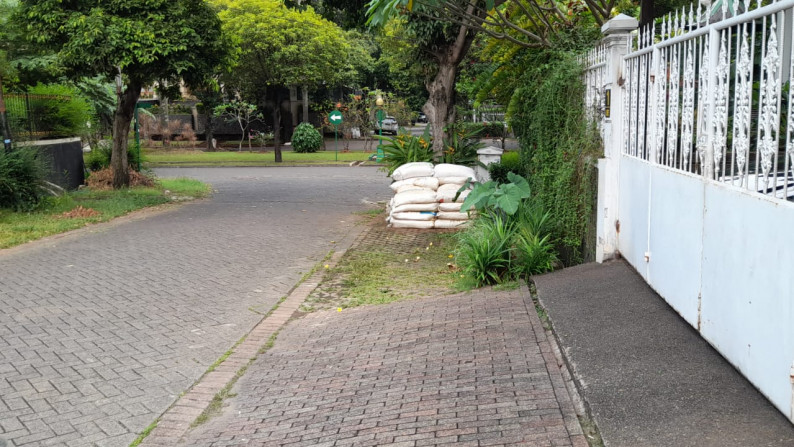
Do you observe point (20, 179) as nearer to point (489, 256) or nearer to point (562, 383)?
point (489, 256)

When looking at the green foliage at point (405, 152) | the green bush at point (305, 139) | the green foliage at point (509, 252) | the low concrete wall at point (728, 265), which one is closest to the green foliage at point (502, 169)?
the green foliage at point (405, 152)

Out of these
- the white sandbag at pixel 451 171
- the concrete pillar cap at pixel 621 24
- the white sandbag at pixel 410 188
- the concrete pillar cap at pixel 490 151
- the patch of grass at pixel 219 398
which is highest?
the concrete pillar cap at pixel 621 24

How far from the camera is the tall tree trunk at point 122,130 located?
58.9ft

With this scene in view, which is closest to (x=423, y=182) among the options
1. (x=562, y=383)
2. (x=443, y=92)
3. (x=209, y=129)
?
(x=443, y=92)

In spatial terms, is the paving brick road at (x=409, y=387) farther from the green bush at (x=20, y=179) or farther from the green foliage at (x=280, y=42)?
the green foliage at (x=280, y=42)

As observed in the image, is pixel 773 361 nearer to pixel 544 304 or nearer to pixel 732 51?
pixel 732 51

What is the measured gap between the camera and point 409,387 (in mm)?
4984

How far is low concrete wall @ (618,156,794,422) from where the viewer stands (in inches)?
144

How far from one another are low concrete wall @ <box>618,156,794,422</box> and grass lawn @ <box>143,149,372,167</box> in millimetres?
26146

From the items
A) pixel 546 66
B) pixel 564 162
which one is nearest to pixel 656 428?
pixel 564 162

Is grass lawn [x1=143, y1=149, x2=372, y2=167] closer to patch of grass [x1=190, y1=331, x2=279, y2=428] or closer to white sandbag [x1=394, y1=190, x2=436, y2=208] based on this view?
white sandbag [x1=394, y1=190, x2=436, y2=208]

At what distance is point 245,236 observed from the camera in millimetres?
12336

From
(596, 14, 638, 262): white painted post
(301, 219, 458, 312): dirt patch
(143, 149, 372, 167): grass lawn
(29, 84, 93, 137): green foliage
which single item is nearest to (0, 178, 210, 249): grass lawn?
(29, 84, 93, 137): green foliage

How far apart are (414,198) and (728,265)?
27.9 feet
